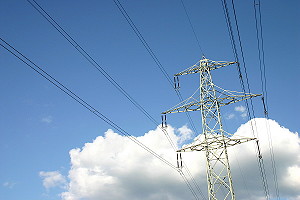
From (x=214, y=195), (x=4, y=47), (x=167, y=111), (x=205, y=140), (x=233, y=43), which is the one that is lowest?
(x=214, y=195)

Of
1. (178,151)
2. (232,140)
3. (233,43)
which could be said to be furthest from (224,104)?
(233,43)

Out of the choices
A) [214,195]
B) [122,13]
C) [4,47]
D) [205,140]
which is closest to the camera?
[4,47]

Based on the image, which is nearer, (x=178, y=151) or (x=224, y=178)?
(x=224, y=178)

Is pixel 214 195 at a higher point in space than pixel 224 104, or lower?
lower

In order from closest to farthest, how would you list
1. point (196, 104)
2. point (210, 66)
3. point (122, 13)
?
point (122, 13)
point (196, 104)
point (210, 66)

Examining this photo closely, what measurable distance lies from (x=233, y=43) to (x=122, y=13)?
6693 millimetres

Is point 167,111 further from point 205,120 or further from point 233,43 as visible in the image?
point 233,43

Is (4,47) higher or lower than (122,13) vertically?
lower

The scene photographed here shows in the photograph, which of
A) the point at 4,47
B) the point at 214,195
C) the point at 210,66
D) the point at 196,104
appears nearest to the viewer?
the point at 4,47

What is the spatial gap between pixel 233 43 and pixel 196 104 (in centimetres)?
1008

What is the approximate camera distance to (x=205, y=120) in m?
25.1

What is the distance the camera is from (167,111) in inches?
1077

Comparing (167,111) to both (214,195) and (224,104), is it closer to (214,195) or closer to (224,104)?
(224,104)

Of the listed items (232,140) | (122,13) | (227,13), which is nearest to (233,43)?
(227,13)
